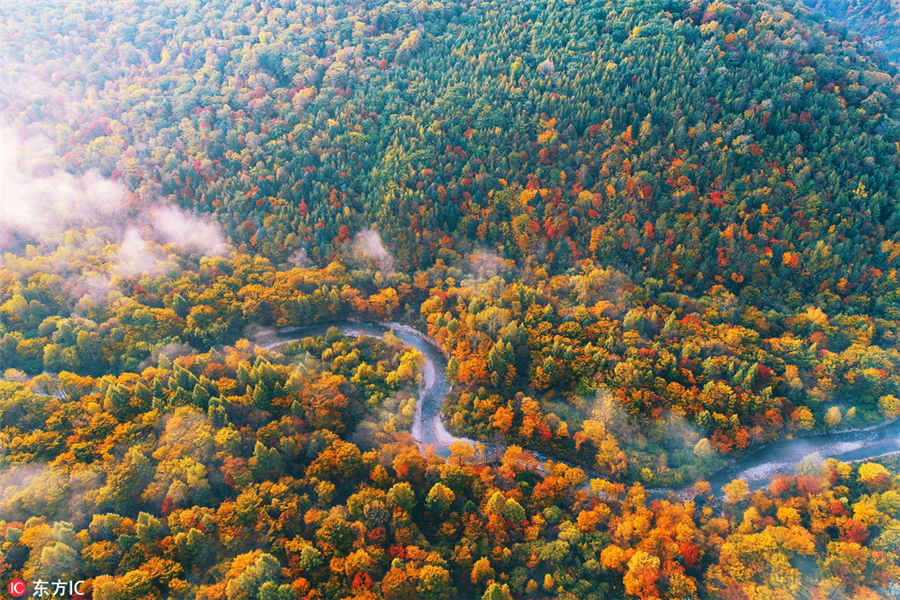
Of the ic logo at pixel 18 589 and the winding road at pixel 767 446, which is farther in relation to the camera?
the winding road at pixel 767 446

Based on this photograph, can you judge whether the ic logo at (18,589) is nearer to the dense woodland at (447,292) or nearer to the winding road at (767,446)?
the dense woodland at (447,292)

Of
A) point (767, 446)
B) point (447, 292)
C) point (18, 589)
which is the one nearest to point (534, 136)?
point (447, 292)

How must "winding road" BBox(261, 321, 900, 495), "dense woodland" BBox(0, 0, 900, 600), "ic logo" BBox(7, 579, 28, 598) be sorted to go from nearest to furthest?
1. "ic logo" BBox(7, 579, 28, 598)
2. "dense woodland" BBox(0, 0, 900, 600)
3. "winding road" BBox(261, 321, 900, 495)

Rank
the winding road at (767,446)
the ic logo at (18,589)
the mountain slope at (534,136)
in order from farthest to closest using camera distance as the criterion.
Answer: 1. the mountain slope at (534,136)
2. the winding road at (767,446)
3. the ic logo at (18,589)

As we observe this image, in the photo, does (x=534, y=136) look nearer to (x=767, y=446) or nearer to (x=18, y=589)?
(x=767, y=446)

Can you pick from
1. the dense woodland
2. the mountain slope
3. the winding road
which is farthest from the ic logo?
the mountain slope

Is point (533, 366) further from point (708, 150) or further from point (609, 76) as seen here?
point (609, 76)

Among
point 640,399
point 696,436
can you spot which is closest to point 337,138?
point 640,399

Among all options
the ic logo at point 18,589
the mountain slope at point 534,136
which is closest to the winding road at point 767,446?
the mountain slope at point 534,136

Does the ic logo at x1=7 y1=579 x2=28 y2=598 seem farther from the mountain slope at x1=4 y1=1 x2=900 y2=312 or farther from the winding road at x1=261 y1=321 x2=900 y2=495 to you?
the mountain slope at x1=4 y1=1 x2=900 y2=312

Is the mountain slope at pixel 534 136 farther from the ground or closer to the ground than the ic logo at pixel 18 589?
farther from the ground
